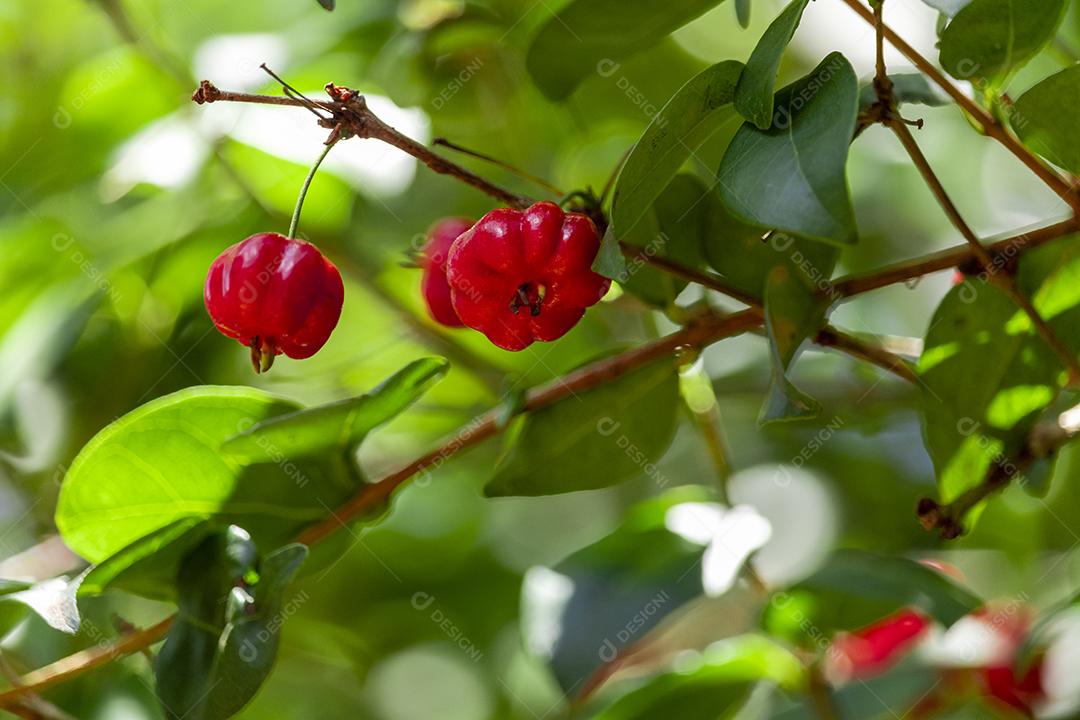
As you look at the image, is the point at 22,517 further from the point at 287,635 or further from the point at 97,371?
the point at 287,635

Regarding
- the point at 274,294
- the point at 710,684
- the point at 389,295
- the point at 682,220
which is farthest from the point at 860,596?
the point at 389,295

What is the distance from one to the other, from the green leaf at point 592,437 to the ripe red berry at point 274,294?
0.73 feet

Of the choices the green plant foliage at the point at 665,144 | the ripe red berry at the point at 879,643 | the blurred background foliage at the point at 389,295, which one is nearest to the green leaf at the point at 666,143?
the green plant foliage at the point at 665,144

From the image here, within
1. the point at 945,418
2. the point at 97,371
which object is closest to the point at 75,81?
the point at 97,371

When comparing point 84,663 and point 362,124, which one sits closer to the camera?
point 362,124

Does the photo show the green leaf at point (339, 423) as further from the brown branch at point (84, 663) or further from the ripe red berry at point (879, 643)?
the ripe red berry at point (879, 643)

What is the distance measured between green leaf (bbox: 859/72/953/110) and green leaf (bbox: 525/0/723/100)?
158 mm

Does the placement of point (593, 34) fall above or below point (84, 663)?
above

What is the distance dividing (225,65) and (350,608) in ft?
2.79

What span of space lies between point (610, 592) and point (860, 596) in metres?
0.26

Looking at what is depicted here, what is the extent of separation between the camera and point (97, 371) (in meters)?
1.67

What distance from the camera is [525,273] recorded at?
97 cm

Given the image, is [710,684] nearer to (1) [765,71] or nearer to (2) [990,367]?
(2) [990,367]

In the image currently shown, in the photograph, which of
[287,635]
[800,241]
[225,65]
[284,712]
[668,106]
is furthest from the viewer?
[284,712]
